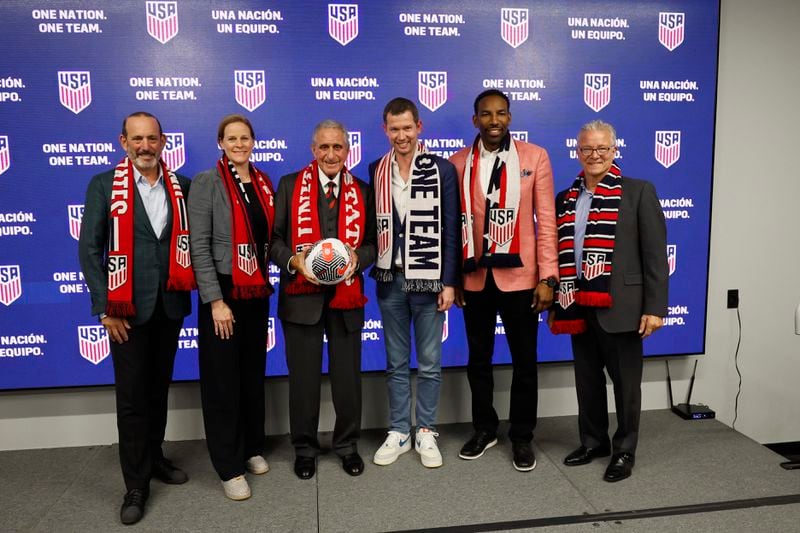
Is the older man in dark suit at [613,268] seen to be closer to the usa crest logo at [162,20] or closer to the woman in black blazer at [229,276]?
the woman in black blazer at [229,276]

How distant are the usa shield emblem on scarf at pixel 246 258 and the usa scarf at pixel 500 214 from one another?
99 cm

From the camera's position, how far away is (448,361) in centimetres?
345

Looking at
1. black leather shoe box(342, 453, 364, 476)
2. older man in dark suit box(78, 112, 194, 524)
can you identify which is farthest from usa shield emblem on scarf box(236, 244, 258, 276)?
black leather shoe box(342, 453, 364, 476)

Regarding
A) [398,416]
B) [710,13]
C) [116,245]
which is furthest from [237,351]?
[710,13]

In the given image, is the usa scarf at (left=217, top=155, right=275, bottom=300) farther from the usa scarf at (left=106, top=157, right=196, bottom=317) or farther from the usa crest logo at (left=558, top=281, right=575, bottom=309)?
the usa crest logo at (left=558, top=281, right=575, bottom=309)

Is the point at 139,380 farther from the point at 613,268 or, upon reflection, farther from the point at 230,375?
the point at 613,268

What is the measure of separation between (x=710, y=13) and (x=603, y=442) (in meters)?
2.57

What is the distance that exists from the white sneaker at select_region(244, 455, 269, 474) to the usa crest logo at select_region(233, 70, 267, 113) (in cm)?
184

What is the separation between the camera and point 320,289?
2666 mm

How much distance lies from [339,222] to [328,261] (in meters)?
0.25

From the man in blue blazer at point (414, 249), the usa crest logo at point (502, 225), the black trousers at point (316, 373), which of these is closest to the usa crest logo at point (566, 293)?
the usa crest logo at point (502, 225)

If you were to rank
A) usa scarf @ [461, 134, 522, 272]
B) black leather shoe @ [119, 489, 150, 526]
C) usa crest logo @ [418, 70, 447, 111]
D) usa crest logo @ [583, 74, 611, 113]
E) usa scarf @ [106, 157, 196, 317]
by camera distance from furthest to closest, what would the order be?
usa crest logo @ [583, 74, 611, 113] < usa crest logo @ [418, 70, 447, 111] < usa scarf @ [461, 134, 522, 272] < black leather shoe @ [119, 489, 150, 526] < usa scarf @ [106, 157, 196, 317]

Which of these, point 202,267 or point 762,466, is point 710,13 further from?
point 202,267

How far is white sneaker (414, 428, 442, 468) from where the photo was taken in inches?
114
